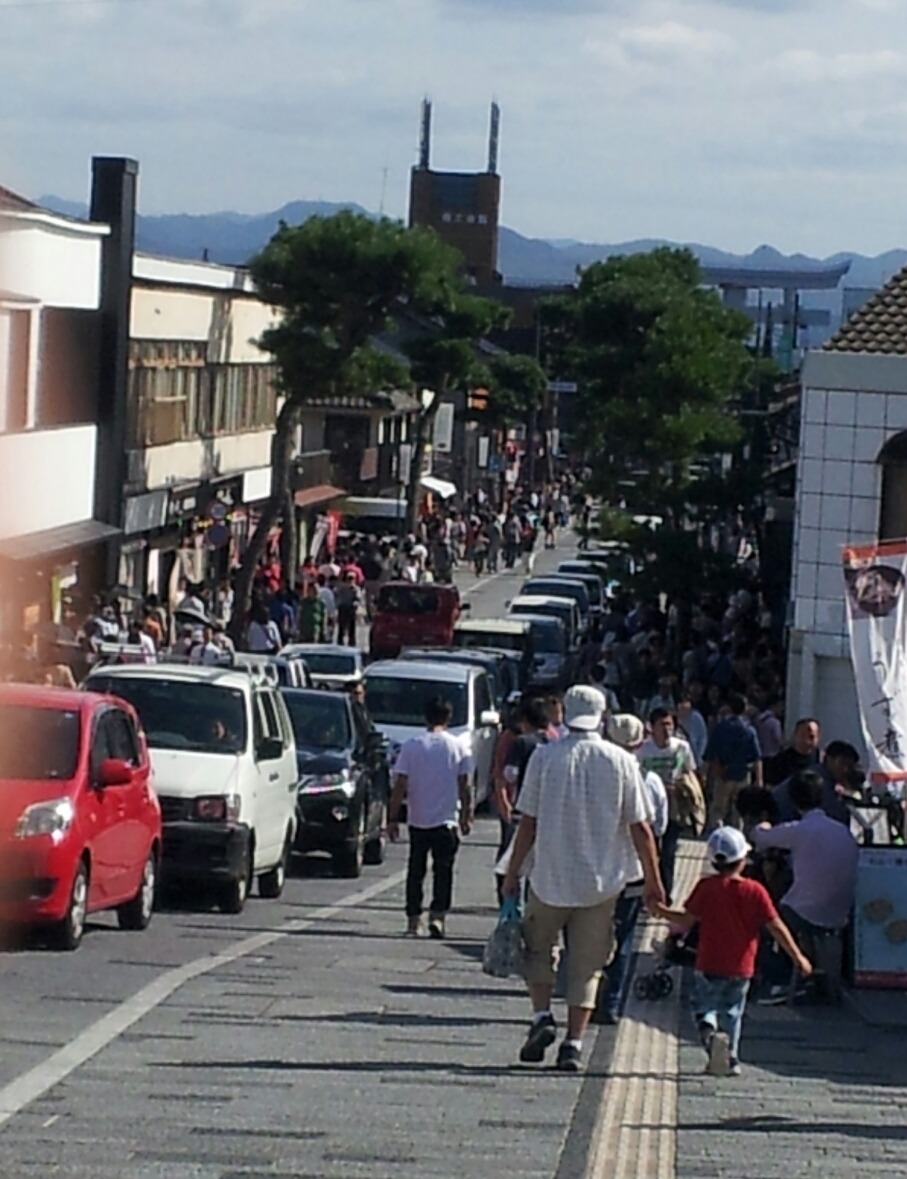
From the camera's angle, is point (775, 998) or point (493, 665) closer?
point (775, 998)

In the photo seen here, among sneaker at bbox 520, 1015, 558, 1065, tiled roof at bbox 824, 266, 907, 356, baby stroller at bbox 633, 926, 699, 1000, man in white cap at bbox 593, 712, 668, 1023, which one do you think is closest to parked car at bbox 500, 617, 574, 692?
tiled roof at bbox 824, 266, 907, 356

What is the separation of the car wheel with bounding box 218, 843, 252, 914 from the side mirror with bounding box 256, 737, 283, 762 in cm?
82

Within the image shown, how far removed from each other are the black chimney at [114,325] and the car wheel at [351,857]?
1576 centimetres

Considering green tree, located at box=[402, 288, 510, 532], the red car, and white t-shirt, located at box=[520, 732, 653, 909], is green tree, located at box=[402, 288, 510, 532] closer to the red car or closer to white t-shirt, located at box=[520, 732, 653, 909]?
the red car

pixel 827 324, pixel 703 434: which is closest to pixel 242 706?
pixel 703 434

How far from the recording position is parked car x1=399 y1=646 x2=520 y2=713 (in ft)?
98.8

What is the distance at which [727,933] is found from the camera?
10.2 m

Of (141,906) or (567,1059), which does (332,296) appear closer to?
(141,906)

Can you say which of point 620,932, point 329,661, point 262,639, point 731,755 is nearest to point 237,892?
point 620,932

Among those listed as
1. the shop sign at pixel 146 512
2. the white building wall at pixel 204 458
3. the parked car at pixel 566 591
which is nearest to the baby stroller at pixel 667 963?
the shop sign at pixel 146 512

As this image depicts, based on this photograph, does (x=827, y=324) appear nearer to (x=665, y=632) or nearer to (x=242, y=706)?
(x=665, y=632)

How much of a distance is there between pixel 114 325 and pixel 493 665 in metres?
10.3

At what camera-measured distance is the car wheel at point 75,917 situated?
1293 cm

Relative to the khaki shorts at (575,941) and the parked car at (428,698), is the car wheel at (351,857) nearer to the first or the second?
the parked car at (428,698)
